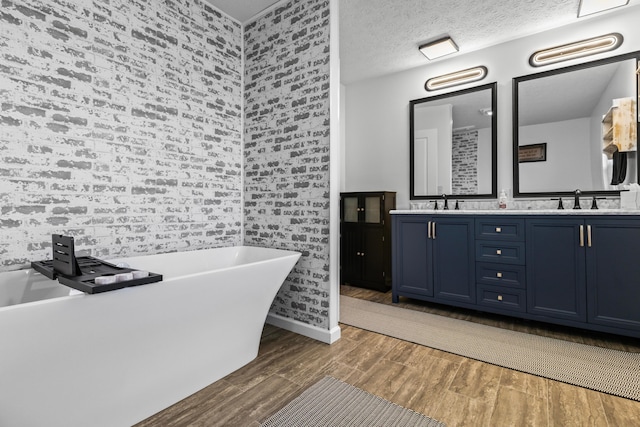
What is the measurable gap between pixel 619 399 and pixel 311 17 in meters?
3.48

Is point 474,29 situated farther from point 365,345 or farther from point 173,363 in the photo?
point 173,363

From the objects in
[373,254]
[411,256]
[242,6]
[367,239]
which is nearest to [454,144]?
[411,256]

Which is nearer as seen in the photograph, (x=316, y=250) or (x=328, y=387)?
(x=328, y=387)

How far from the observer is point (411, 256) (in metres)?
3.44

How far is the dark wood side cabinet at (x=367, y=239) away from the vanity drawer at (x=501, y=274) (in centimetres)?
123

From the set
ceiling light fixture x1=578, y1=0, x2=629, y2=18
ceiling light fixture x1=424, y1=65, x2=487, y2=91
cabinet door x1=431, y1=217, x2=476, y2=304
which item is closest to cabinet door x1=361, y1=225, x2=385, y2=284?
cabinet door x1=431, y1=217, x2=476, y2=304

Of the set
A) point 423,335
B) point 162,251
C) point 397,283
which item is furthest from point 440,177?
point 162,251

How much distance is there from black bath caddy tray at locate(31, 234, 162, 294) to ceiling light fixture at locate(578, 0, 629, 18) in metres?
4.13

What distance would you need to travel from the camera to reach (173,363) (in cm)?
172

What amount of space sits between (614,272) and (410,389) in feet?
6.50

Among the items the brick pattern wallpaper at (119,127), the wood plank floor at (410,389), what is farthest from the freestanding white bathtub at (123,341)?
the brick pattern wallpaper at (119,127)

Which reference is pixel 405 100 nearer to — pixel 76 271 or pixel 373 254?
pixel 373 254

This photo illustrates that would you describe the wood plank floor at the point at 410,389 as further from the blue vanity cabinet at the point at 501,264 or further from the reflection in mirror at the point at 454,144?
the reflection in mirror at the point at 454,144

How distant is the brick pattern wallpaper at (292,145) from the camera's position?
8.62ft
